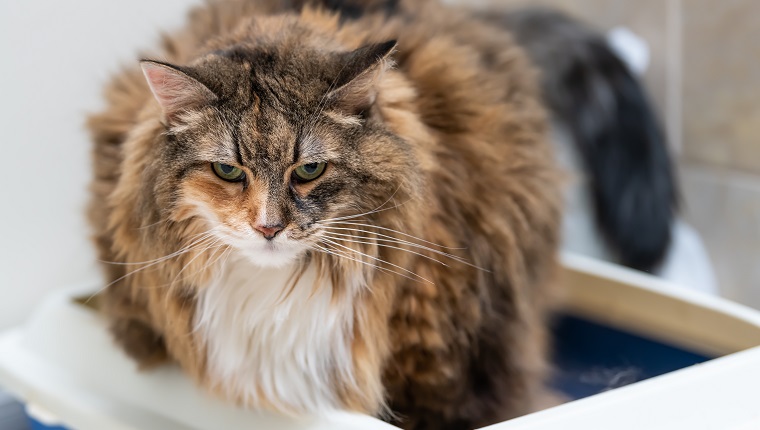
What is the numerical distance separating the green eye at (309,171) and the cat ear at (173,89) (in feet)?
0.43

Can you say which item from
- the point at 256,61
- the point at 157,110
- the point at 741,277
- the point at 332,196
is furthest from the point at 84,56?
the point at 741,277

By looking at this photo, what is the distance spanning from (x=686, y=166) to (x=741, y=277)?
0.31 m

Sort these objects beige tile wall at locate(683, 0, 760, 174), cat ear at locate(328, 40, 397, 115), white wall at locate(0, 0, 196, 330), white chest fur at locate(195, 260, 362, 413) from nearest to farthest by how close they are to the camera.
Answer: cat ear at locate(328, 40, 397, 115), white chest fur at locate(195, 260, 362, 413), white wall at locate(0, 0, 196, 330), beige tile wall at locate(683, 0, 760, 174)

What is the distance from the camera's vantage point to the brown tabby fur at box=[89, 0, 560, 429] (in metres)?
1.02

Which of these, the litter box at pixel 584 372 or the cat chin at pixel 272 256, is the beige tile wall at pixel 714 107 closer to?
the litter box at pixel 584 372

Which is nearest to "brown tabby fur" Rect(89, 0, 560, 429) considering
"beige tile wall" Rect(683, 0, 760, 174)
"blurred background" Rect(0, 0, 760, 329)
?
"blurred background" Rect(0, 0, 760, 329)

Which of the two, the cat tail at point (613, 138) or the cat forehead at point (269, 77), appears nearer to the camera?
the cat forehead at point (269, 77)

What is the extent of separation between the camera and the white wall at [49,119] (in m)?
1.66

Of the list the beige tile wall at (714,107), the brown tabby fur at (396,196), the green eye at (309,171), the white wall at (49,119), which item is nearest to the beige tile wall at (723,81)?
the beige tile wall at (714,107)

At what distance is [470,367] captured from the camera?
1264mm

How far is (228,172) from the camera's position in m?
1.00

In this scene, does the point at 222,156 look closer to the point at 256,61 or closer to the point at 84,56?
the point at 256,61

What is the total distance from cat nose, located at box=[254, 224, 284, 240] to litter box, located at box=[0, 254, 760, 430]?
0.30m

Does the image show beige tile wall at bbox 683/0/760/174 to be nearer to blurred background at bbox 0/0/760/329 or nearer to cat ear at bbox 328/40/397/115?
blurred background at bbox 0/0/760/329
